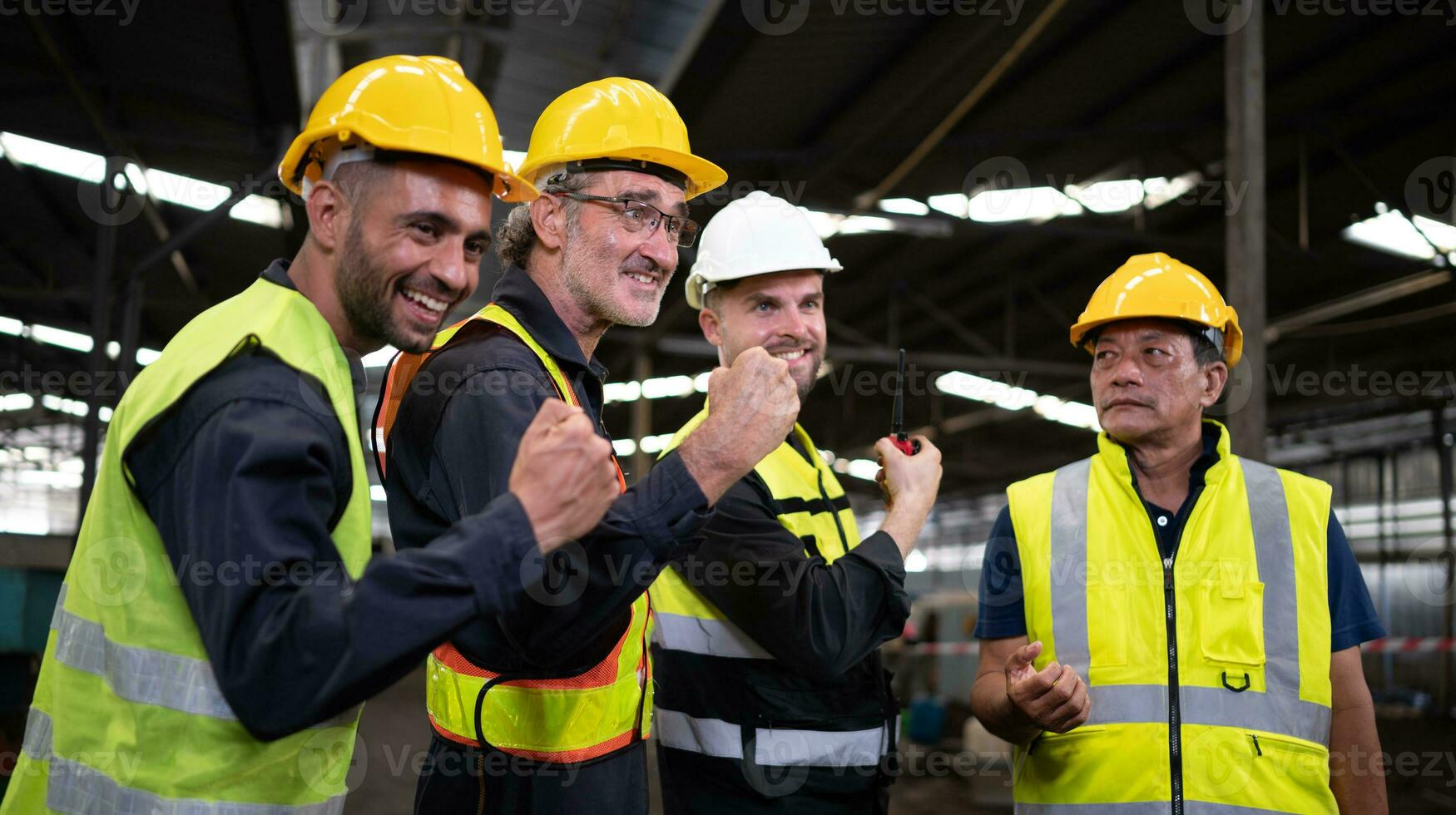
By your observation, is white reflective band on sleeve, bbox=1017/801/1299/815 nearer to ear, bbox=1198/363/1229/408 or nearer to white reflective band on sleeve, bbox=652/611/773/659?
white reflective band on sleeve, bbox=652/611/773/659

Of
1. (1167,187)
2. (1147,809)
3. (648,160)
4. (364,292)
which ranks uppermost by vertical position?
(1167,187)

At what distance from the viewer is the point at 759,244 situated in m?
2.80

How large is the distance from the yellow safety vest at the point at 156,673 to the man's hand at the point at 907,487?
4.16 feet

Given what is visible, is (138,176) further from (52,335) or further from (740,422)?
(740,422)

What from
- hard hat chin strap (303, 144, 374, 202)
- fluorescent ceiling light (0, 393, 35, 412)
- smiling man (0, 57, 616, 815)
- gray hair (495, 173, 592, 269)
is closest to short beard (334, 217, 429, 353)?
smiling man (0, 57, 616, 815)

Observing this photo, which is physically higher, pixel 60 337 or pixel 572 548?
pixel 60 337

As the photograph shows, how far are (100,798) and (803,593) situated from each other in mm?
1287

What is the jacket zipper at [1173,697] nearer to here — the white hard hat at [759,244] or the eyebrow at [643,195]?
the white hard hat at [759,244]

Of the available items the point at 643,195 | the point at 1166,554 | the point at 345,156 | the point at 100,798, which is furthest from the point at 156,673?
the point at 1166,554

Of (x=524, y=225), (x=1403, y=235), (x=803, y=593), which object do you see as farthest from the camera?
(x=1403, y=235)

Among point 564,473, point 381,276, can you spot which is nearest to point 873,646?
point 564,473

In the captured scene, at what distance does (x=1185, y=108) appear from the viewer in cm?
872

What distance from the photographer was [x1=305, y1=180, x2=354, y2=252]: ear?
1.64m

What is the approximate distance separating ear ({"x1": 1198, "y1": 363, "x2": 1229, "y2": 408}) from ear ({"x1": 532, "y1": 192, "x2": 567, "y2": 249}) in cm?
188
